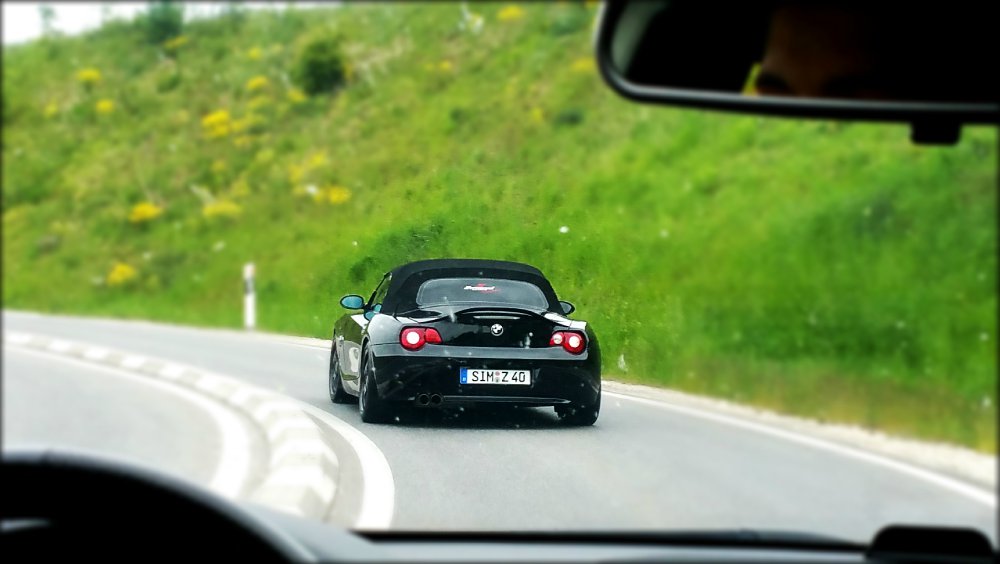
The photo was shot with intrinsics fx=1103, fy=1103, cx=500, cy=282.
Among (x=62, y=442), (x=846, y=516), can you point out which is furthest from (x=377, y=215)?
(x=846, y=516)

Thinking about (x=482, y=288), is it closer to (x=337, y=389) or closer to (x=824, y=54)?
(x=337, y=389)

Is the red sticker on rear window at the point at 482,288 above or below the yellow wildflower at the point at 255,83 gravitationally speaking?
below

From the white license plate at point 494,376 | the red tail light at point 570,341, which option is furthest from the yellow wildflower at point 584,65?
the white license plate at point 494,376

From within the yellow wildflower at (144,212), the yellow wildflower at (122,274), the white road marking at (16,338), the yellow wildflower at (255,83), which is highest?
the yellow wildflower at (255,83)

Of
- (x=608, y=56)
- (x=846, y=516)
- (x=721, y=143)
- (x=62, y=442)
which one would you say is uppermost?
(x=608, y=56)

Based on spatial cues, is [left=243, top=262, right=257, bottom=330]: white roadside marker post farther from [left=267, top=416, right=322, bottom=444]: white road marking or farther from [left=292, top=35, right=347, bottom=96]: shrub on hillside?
[left=292, top=35, right=347, bottom=96]: shrub on hillside

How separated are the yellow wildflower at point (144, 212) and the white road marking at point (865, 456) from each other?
1463 mm

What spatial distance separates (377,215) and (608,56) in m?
0.90

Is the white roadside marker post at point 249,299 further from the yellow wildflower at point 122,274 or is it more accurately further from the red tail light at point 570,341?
the red tail light at point 570,341

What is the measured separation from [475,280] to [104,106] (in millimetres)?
1152

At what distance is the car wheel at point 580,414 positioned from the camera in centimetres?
310

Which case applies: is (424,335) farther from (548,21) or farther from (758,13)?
(758,13)

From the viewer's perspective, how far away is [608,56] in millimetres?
2561

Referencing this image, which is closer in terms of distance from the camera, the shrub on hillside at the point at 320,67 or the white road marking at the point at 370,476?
the white road marking at the point at 370,476
